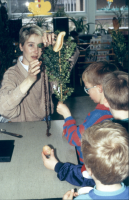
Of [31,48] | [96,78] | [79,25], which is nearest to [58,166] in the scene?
[96,78]

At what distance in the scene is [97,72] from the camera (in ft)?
4.62

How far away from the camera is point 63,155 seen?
1.28 meters

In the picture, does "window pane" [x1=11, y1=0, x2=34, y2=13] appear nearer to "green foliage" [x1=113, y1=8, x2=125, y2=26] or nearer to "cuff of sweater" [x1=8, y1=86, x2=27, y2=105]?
"green foliage" [x1=113, y1=8, x2=125, y2=26]

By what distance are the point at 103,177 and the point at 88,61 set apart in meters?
4.72

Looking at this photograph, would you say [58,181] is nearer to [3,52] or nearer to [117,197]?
[117,197]

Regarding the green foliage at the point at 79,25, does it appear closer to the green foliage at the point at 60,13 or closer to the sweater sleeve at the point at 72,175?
the green foliage at the point at 60,13

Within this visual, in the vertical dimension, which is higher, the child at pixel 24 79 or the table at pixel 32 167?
the child at pixel 24 79

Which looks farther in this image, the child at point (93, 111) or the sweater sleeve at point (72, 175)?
the child at point (93, 111)

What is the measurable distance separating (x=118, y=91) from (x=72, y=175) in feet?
1.49

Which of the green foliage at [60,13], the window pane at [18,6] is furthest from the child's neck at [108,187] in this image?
the window pane at [18,6]

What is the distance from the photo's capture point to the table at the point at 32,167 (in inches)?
40.1

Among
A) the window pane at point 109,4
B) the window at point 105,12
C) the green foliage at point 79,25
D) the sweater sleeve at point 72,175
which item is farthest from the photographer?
the window at point 105,12

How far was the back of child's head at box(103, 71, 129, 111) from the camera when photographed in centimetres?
108

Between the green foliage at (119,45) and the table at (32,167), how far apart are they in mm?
3937
